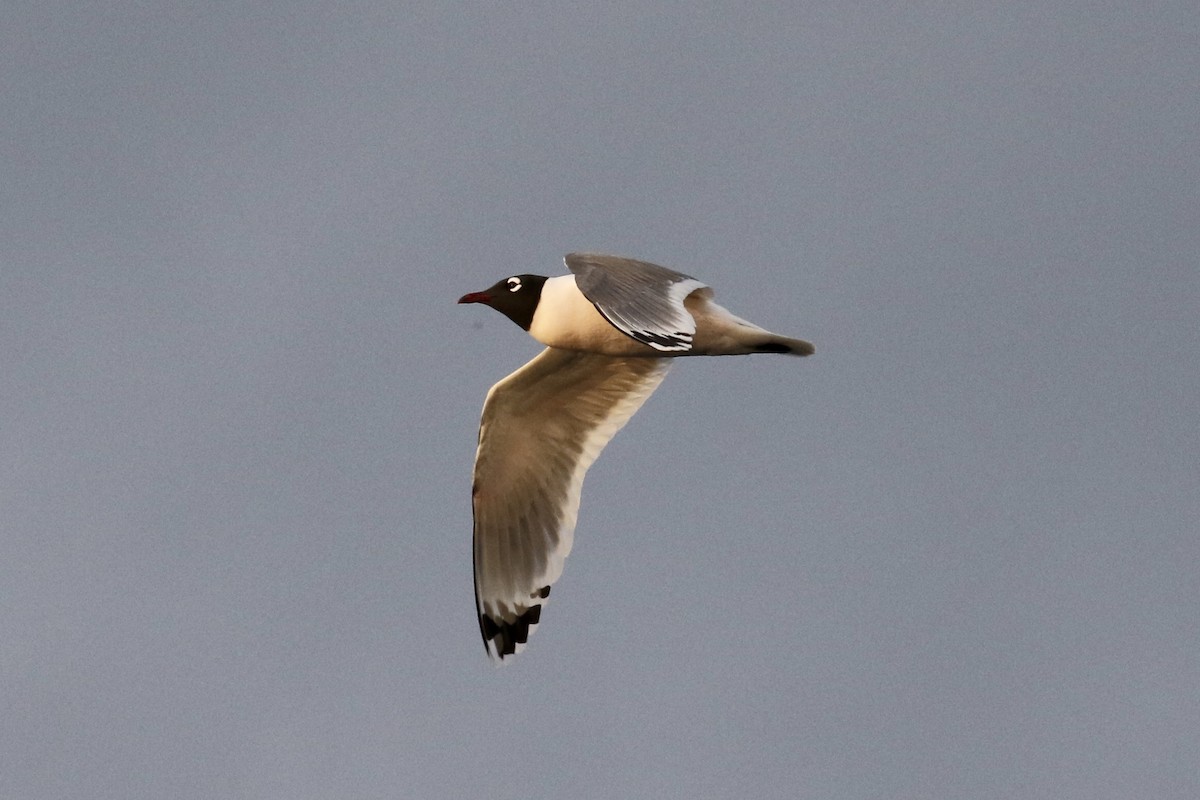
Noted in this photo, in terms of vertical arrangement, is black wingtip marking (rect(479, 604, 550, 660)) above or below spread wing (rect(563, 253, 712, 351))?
below

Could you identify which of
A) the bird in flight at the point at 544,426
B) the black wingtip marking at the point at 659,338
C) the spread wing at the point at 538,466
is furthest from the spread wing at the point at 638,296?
the spread wing at the point at 538,466

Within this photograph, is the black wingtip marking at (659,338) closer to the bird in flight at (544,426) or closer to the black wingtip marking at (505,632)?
the bird in flight at (544,426)

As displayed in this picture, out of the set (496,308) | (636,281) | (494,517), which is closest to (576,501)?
(494,517)

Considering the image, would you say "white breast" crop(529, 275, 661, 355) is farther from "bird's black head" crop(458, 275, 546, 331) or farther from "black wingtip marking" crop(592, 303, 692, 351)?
"black wingtip marking" crop(592, 303, 692, 351)

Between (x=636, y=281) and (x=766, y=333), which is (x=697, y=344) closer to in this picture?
(x=766, y=333)

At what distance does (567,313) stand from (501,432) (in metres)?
1.22

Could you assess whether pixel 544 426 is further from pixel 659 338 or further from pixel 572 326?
pixel 659 338

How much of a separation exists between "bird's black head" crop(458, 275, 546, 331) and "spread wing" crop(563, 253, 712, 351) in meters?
1.17

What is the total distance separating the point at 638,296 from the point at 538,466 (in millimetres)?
3056

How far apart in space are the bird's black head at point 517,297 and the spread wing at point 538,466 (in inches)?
22.0

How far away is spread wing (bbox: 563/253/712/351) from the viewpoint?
356 inches

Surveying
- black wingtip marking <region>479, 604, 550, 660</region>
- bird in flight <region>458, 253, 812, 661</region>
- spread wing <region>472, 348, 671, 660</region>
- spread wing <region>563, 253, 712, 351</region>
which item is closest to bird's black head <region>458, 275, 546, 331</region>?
bird in flight <region>458, 253, 812, 661</region>

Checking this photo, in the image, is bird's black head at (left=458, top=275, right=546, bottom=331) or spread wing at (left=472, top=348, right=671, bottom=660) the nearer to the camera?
bird's black head at (left=458, top=275, right=546, bottom=331)

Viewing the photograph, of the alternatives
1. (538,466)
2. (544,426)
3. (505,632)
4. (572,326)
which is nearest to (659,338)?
(572,326)
